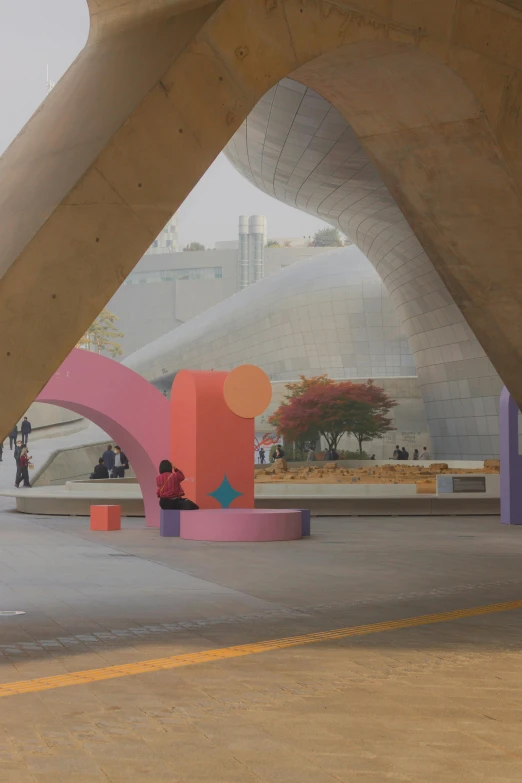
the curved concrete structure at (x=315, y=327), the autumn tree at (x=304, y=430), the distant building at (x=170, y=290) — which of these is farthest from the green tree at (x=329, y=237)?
the autumn tree at (x=304, y=430)

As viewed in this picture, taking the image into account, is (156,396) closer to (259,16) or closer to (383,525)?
(383,525)

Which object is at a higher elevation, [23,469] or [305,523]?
[23,469]

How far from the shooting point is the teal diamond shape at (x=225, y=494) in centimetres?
1870

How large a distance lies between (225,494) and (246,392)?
6.35ft

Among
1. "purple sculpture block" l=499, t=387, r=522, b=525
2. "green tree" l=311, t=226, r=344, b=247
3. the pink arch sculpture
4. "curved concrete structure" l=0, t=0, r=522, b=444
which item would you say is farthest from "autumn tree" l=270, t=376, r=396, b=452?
"green tree" l=311, t=226, r=344, b=247

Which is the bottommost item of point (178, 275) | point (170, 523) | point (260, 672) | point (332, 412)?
point (260, 672)

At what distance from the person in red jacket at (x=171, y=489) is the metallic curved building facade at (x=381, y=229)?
1060cm

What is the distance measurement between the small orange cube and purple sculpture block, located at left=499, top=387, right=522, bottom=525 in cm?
757

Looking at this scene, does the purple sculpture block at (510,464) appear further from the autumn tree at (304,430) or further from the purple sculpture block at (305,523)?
the autumn tree at (304,430)

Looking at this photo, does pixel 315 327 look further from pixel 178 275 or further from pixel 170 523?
pixel 170 523

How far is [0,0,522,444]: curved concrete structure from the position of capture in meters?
7.43

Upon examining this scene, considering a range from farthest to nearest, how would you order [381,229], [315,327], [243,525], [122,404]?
1. [315,327]
2. [381,229]
3. [122,404]
4. [243,525]

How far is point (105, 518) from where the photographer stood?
61.5 ft

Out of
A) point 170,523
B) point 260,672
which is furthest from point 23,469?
point 260,672
